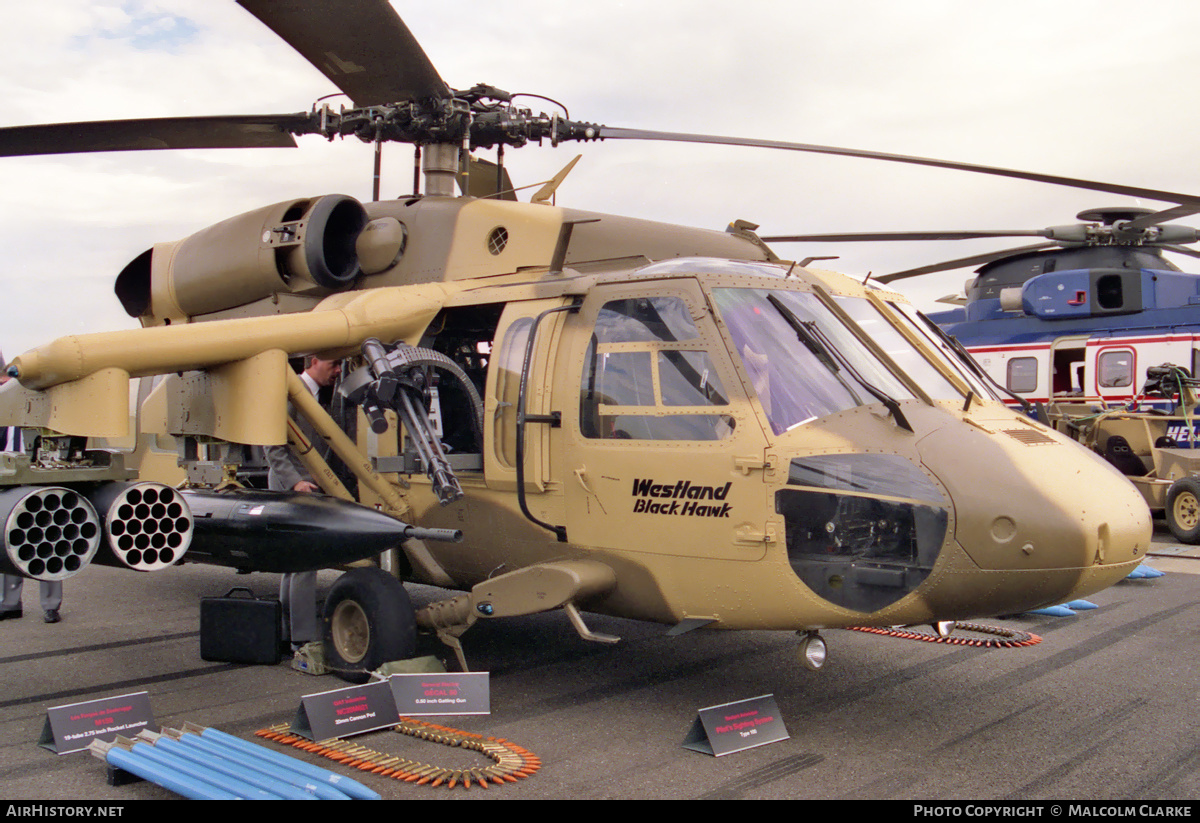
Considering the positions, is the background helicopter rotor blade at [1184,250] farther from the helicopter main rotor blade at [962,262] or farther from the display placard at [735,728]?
→ the display placard at [735,728]

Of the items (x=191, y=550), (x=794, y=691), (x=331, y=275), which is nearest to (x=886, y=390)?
(x=794, y=691)

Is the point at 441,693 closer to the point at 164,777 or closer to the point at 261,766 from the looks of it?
the point at 261,766

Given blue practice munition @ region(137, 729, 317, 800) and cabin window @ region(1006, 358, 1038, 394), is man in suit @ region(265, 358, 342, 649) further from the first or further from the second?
cabin window @ region(1006, 358, 1038, 394)

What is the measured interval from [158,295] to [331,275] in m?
A: 1.97

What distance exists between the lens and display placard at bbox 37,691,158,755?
491 cm

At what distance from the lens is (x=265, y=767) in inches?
166

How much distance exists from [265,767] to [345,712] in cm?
100

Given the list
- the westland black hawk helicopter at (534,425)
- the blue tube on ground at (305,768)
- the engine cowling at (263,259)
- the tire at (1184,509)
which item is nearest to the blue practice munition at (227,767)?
the blue tube on ground at (305,768)

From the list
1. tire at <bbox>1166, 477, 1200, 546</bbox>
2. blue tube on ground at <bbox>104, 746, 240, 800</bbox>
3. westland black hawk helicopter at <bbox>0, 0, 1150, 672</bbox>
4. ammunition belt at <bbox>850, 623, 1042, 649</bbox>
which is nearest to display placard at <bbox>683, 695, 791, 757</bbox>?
westland black hawk helicopter at <bbox>0, 0, 1150, 672</bbox>

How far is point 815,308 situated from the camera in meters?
5.76

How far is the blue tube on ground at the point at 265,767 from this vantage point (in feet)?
13.1

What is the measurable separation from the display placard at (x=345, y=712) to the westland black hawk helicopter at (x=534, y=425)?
0.64m

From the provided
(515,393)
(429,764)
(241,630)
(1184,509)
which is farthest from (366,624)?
(1184,509)

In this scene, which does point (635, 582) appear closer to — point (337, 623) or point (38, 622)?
point (337, 623)
